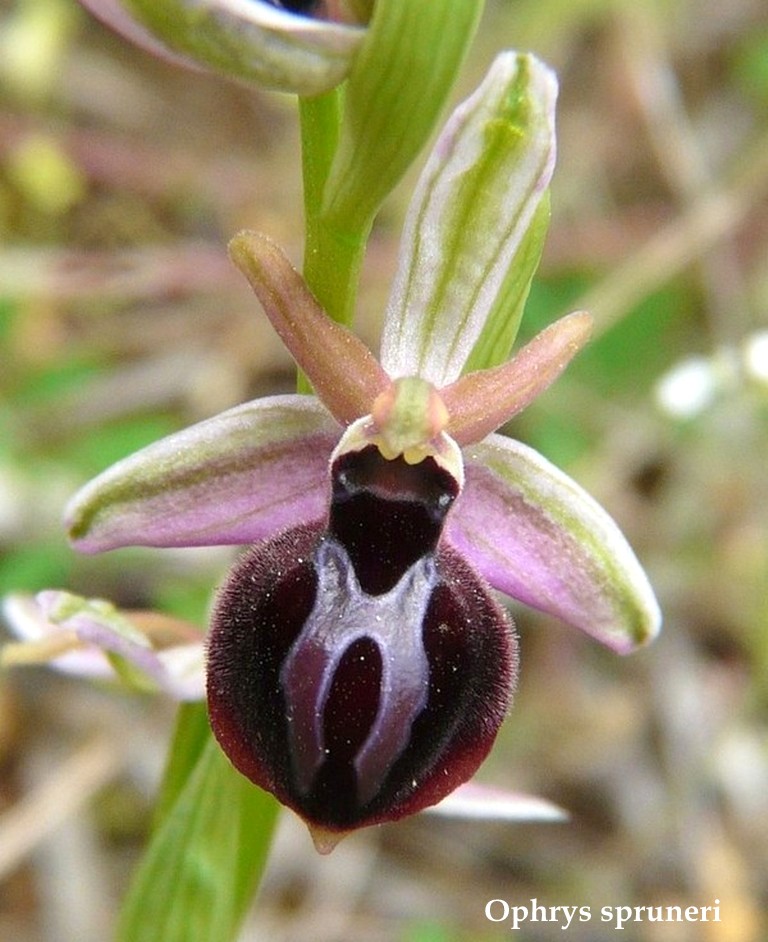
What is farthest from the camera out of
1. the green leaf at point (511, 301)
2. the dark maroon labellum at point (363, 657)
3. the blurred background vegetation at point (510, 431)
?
the blurred background vegetation at point (510, 431)

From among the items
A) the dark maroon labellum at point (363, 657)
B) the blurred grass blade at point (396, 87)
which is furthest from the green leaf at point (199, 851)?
the blurred grass blade at point (396, 87)

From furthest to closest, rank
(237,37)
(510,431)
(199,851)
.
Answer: (510,431) < (199,851) < (237,37)

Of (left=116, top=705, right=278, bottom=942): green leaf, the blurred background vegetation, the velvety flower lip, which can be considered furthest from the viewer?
the blurred background vegetation

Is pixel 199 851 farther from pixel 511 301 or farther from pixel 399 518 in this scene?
pixel 511 301

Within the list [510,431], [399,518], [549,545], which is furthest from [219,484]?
[510,431]

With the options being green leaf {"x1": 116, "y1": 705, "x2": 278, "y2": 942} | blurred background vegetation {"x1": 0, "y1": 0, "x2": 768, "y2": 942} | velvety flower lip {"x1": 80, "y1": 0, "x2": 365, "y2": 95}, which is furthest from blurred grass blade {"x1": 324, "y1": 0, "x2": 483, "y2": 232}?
blurred background vegetation {"x1": 0, "y1": 0, "x2": 768, "y2": 942}

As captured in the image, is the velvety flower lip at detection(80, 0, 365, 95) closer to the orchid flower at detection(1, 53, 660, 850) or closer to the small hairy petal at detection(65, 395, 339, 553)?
the orchid flower at detection(1, 53, 660, 850)

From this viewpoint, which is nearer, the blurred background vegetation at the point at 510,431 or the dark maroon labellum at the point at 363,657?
the dark maroon labellum at the point at 363,657

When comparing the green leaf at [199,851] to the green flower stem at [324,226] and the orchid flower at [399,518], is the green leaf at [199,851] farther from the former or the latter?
the green flower stem at [324,226]
